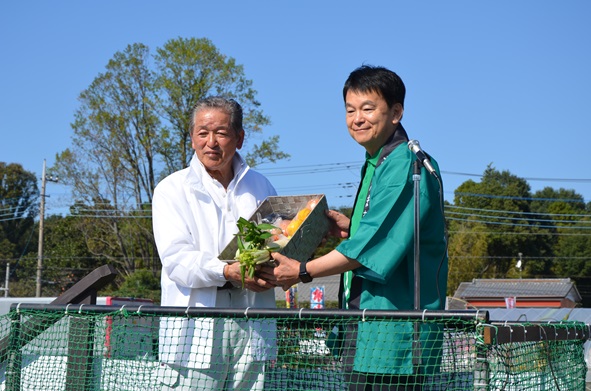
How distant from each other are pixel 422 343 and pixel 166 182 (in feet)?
4.98

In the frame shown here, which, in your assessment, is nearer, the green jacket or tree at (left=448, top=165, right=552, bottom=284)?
the green jacket

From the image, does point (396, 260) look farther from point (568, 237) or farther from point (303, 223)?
point (568, 237)

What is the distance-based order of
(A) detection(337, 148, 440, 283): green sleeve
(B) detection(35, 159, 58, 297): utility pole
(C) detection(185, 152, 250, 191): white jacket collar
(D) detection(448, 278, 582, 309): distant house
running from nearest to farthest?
(A) detection(337, 148, 440, 283): green sleeve → (C) detection(185, 152, 250, 191): white jacket collar → (B) detection(35, 159, 58, 297): utility pole → (D) detection(448, 278, 582, 309): distant house

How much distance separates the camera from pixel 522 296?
49.8 m

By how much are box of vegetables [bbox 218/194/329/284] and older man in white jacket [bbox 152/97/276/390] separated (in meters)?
0.09

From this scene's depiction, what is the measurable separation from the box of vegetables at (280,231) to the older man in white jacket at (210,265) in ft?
0.29

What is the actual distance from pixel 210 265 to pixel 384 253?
830 mm

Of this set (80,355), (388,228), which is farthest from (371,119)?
(80,355)

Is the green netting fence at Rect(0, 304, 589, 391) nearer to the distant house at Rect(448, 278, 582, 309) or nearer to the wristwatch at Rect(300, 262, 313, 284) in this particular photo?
the wristwatch at Rect(300, 262, 313, 284)

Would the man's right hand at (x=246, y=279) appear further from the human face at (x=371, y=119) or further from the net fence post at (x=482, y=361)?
the net fence post at (x=482, y=361)

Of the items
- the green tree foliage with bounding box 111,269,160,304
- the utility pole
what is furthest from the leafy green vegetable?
the utility pole

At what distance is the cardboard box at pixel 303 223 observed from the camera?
3.88 metres

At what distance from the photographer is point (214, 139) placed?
4.11m

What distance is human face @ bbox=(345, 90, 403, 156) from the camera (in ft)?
12.2
